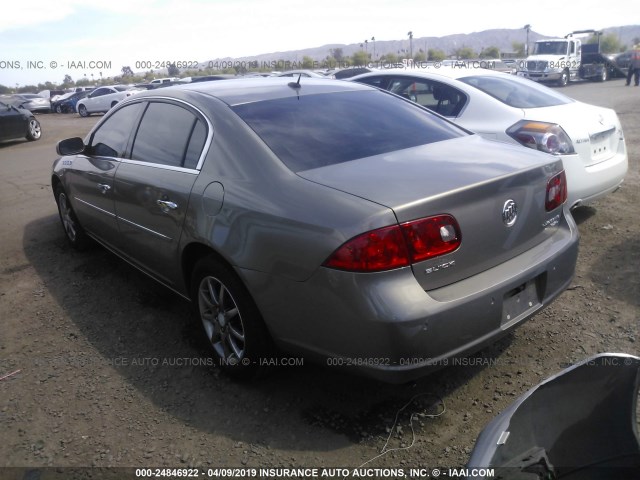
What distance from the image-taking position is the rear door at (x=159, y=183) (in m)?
3.25

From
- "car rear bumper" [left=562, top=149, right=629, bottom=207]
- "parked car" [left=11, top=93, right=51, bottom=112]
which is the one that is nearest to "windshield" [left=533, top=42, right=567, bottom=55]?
"car rear bumper" [left=562, top=149, right=629, bottom=207]

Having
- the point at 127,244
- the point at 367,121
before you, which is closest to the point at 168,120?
the point at 127,244

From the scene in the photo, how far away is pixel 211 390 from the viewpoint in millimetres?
3078

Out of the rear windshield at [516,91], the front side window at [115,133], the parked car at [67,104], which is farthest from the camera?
the parked car at [67,104]

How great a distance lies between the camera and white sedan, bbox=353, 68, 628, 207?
4.82 m

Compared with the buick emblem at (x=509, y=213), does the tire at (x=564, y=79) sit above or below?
below

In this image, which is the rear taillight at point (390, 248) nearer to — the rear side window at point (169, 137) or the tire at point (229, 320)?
the tire at point (229, 320)

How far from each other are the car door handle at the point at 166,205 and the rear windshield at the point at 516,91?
3.56 metres

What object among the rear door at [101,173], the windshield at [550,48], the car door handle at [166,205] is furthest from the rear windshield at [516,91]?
the windshield at [550,48]

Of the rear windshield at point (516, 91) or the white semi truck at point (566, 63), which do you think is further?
the white semi truck at point (566, 63)

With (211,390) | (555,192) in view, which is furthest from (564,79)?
(211,390)

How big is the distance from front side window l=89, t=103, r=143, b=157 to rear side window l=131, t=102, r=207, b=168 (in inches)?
7.6

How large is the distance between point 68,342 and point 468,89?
13.9 feet

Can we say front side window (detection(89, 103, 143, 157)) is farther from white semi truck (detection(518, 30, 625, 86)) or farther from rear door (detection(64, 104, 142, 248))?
white semi truck (detection(518, 30, 625, 86))
